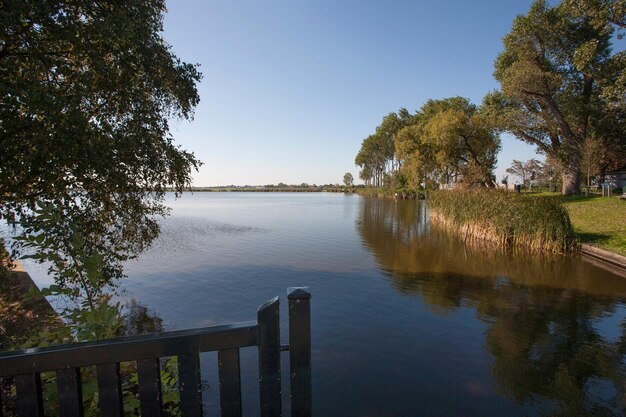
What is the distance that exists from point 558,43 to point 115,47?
1296 inches

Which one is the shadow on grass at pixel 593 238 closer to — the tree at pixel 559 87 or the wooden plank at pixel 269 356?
the tree at pixel 559 87

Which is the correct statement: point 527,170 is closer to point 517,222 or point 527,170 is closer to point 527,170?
point 527,170

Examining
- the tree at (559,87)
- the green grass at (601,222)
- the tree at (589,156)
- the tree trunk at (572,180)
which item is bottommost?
the green grass at (601,222)

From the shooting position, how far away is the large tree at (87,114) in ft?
16.5

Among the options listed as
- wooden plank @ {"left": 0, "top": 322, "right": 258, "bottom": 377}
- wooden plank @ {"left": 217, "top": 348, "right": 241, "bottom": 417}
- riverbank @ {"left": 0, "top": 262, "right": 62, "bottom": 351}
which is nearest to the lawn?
wooden plank @ {"left": 217, "top": 348, "right": 241, "bottom": 417}

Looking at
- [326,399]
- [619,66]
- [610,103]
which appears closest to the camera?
[326,399]

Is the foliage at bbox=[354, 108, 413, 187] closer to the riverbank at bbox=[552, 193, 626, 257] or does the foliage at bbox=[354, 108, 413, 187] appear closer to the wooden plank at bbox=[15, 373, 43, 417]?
the riverbank at bbox=[552, 193, 626, 257]

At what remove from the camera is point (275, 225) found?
26.7 meters

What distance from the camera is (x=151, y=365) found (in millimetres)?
2379

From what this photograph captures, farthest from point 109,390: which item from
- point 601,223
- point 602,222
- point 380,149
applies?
point 380,149

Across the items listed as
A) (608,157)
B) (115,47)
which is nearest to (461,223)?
(115,47)

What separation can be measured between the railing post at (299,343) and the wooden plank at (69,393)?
143cm

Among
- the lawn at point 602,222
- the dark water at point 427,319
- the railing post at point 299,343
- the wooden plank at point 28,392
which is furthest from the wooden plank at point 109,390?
the lawn at point 602,222

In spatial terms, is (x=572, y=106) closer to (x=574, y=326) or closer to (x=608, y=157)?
(x=608, y=157)
